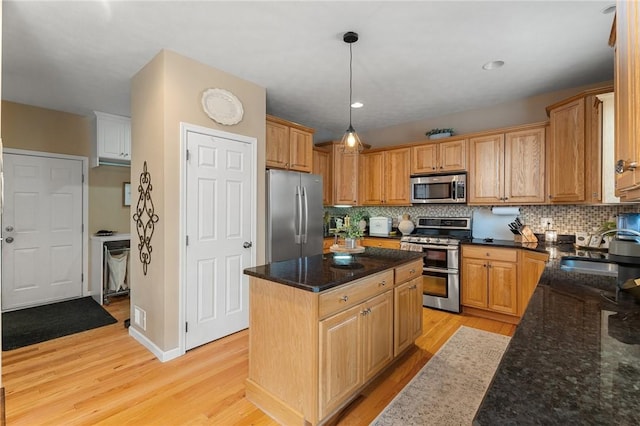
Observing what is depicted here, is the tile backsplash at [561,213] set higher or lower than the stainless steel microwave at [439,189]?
lower

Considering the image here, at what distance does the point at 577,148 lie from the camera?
302cm

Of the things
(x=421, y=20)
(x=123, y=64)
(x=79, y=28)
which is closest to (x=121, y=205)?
(x=123, y=64)

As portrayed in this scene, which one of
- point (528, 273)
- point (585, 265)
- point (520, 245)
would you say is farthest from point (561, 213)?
point (585, 265)

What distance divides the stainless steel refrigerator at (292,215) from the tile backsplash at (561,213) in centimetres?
177

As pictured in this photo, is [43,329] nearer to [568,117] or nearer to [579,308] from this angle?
[579,308]

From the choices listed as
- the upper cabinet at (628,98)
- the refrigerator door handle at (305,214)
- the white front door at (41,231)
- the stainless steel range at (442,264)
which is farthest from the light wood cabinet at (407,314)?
the white front door at (41,231)

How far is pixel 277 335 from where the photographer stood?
1.90m

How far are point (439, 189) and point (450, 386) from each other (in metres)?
2.64

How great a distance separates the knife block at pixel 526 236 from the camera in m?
3.61

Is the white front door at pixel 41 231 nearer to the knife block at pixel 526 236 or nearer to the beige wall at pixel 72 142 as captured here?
the beige wall at pixel 72 142

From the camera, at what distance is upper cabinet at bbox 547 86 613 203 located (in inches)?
111

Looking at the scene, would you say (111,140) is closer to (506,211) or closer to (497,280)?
(497,280)

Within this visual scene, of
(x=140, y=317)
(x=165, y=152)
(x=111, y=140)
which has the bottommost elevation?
(x=140, y=317)

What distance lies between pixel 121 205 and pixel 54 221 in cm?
83
